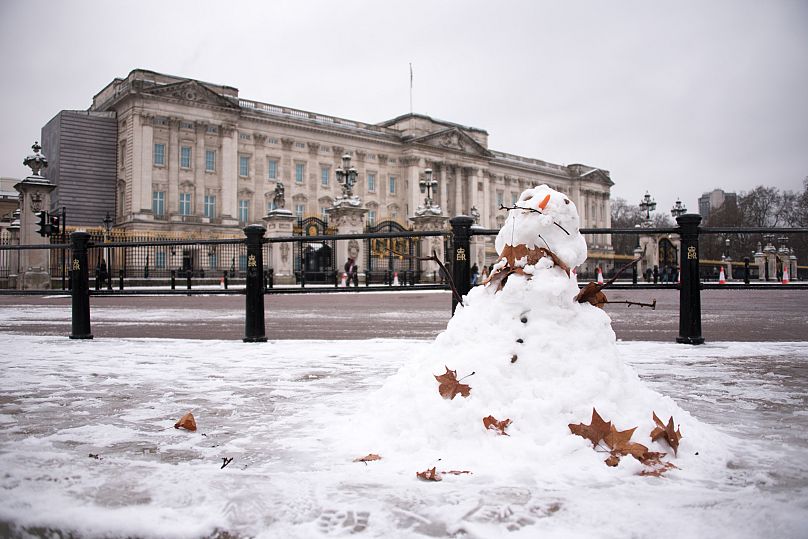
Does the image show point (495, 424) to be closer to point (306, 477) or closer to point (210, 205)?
point (306, 477)

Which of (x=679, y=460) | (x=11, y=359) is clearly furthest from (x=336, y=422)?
(x=11, y=359)

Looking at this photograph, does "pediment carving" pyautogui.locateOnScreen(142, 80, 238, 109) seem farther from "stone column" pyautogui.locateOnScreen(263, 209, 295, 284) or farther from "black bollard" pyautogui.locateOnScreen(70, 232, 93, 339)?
"black bollard" pyautogui.locateOnScreen(70, 232, 93, 339)

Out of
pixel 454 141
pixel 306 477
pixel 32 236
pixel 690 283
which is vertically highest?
pixel 454 141

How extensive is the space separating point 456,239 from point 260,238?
7.69 feet

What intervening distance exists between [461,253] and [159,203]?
50.0 metres

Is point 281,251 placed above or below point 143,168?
below

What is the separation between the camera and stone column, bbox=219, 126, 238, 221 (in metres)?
54.5

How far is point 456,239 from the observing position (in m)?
5.98

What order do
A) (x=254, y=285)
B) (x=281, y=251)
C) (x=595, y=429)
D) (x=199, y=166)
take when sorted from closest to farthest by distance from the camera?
1. (x=595, y=429)
2. (x=254, y=285)
3. (x=281, y=251)
4. (x=199, y=166)

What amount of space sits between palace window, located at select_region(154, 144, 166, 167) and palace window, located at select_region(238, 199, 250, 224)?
27.5 ft

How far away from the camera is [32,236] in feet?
90.1

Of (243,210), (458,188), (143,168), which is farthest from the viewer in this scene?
(458,188)

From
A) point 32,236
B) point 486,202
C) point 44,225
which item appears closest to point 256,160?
point 486,202

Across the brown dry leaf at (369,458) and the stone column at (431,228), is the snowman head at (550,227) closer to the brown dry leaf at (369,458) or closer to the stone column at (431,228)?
the brown dry leaf at (369,458)
